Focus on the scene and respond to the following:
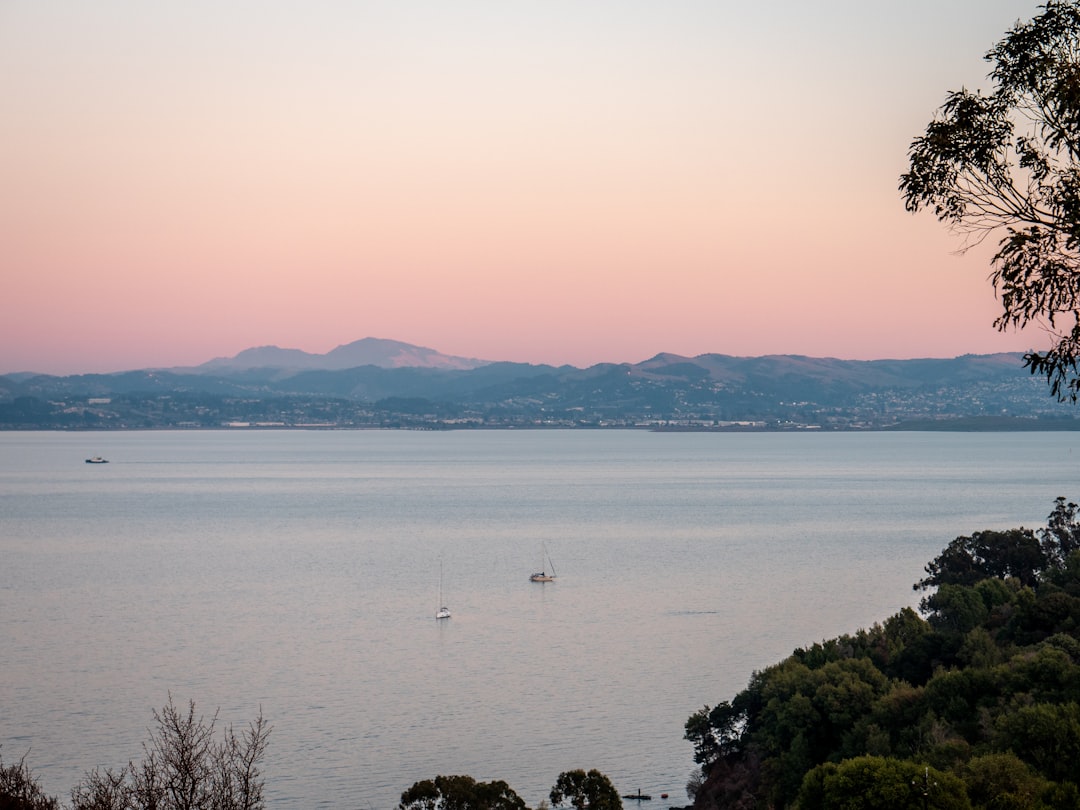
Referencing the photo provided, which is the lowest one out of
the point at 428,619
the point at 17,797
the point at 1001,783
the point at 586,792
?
the point at 428,619

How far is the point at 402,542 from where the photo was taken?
94.9 meters

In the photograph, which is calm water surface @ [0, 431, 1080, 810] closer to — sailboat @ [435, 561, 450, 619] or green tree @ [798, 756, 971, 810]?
sailboat @ [435, 561, 450, 619]

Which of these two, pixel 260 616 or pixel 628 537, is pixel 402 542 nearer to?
pixel 628 537

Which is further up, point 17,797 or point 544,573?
point 17,797

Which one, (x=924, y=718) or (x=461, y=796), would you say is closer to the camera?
(x=461, y=796)

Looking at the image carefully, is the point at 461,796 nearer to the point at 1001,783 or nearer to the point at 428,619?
the point at 1001,783

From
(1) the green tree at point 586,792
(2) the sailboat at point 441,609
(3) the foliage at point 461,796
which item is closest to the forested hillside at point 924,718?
(1) the green tree at point 586,792

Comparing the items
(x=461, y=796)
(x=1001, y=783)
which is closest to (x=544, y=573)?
(x=461, y=796)

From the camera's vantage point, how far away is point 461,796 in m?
28.9

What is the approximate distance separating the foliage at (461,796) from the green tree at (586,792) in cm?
238

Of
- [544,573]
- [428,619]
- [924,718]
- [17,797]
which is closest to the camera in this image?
[17,797]

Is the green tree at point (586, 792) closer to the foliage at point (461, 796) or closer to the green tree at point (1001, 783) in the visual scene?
the foliage at point (461, 796)

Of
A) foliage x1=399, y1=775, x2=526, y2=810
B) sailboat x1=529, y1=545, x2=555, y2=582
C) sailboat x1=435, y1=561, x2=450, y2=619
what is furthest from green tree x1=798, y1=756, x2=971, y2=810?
sailboat x1=529, y1=545, x2=555, y2=582

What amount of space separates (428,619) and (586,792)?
31.6 m
